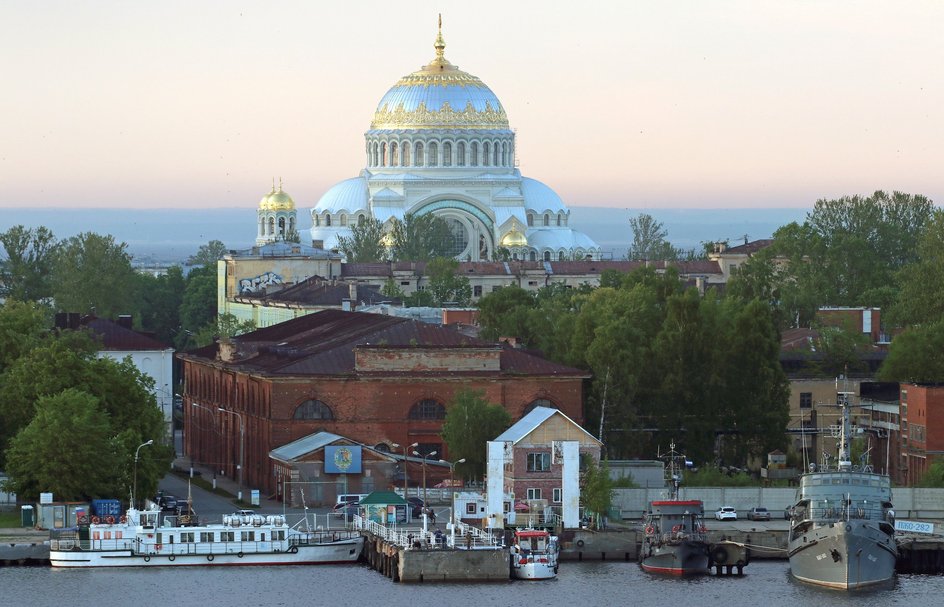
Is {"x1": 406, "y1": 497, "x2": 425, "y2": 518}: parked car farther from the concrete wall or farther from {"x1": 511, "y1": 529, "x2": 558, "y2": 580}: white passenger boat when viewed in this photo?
{"x1": 511, "y1": 529, "x2": 558, "y2": 580}: white passenger boat

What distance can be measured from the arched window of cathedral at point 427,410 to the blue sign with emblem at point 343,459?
5.31 meters

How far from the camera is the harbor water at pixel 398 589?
72.8 metres

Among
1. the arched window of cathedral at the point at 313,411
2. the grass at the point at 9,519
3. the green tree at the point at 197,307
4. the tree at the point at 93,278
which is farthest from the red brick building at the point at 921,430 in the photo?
the green tree at the point at 197,307

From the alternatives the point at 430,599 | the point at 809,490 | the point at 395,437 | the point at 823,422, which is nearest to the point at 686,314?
the point at 823,422

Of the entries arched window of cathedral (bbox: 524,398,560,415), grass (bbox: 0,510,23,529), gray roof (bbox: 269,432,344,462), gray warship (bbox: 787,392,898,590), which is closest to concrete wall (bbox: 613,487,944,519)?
gray warship (bbox: 787,392,898,590)

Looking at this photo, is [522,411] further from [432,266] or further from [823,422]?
[432,266]


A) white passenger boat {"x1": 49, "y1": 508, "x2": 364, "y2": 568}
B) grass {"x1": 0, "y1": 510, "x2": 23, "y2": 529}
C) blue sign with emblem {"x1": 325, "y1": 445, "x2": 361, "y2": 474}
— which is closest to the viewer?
white passenger boat {"x1": 49, "y1": 508, "x2": 364, "y2": 568}

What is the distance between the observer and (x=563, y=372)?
9525 cm

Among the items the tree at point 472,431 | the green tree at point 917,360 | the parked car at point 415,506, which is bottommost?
the parked car at point 415,506

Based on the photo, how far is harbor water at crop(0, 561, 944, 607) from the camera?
72.8 meters

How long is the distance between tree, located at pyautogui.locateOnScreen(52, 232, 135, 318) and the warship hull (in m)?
89.1

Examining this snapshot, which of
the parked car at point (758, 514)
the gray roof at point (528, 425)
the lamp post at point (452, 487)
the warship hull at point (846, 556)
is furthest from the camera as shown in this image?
the parked car at point (758, 514)

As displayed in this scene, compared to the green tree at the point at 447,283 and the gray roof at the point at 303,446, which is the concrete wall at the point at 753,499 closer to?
the gray roof at the point at 303,446

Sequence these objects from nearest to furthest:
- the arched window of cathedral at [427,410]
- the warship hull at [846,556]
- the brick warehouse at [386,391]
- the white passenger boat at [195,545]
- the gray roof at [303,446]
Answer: the warship hull at [846,556] < the white passenger boat at [195,545] < the gray roof at [303,446] < the brick warehouse at [386,391] < the arched window of cathedral at [427,410]
